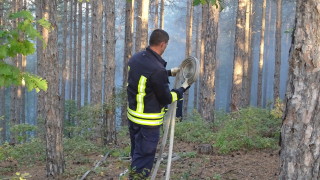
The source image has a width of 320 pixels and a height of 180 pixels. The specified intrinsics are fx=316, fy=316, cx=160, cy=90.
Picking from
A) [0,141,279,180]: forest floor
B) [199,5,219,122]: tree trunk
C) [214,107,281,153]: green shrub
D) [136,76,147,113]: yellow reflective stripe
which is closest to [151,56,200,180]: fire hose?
[136,76,147,113]: yellow reflective stripe

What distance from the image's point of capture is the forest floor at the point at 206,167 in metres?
6.09

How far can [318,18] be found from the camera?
287 cm

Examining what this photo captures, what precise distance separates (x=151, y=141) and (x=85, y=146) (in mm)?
5466

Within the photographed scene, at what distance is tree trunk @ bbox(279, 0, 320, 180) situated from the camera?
288cm

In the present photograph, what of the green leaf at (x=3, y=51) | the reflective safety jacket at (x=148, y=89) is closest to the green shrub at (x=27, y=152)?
the reflective safety jacket at (x=148, y=89)

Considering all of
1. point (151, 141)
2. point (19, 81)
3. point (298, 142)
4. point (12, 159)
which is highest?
point (19, 81)

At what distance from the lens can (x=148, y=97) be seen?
4883 mm

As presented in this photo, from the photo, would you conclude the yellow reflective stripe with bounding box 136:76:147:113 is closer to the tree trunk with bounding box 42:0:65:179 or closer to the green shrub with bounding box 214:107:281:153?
the tree trunk with bounding box 42:0:65:179

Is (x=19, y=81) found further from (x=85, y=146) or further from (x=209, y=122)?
(x=209, y=122)

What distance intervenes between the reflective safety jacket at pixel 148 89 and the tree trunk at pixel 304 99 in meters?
2.10

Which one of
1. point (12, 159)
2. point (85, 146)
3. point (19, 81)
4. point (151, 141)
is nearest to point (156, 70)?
point (151, 141)

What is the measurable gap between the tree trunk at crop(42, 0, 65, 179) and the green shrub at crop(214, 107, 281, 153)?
397 cm

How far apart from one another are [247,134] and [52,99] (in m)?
5.43

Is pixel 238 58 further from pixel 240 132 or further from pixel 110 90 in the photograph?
pixel 110 90
